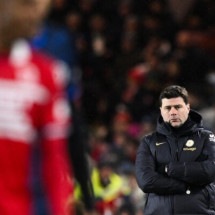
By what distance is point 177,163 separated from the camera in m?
6.66

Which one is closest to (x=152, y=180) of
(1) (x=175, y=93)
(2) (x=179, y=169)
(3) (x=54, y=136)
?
(2) (x=179, y=169)

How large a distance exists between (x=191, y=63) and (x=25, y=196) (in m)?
10.6

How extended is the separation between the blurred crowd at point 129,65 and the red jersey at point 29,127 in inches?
318

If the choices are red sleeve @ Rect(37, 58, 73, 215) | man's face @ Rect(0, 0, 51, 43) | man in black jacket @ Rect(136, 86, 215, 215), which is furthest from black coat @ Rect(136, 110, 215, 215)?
man's face @ Rect(0, 0, 51, 43)

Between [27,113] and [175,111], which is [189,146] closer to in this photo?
[175,111]

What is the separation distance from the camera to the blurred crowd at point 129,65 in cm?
1215

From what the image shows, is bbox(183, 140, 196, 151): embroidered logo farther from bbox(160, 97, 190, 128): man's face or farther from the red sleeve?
the red sleeve

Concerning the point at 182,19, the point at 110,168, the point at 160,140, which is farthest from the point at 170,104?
the point at 182,19

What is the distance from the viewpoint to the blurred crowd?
39.9 feet

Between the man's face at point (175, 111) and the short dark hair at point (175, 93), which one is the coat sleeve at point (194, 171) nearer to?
the man's face at point (175, 111)

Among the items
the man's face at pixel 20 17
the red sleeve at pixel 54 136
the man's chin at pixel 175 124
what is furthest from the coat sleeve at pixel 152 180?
the man's face at pixel 20 17

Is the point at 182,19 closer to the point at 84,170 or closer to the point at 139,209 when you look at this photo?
the point at 139,209

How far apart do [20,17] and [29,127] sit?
0.33 meters

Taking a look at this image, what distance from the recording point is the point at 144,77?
1338 centimetres
